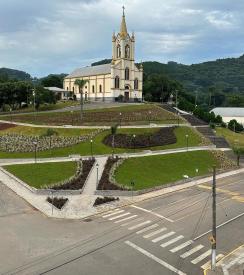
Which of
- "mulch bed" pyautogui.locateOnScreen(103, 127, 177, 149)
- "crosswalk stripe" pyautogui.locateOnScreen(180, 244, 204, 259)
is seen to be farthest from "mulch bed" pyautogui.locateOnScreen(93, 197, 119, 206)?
"mulch bed" pyautogui.locateOnScreen(103, 127, 177, 149)

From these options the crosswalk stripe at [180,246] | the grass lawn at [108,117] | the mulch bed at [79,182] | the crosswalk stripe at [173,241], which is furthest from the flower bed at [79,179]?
the grass lawn at [108,117]

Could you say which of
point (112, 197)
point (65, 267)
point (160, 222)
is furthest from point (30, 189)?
point (65, 267)

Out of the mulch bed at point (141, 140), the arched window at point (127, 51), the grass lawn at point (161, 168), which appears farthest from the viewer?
the arched window at point (127, 51)

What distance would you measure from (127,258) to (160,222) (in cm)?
864

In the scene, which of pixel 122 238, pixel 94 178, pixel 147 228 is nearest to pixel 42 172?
pixel 94 178

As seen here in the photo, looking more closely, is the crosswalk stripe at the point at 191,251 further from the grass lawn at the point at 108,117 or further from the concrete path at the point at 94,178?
the grass lawn at the point at 108,117

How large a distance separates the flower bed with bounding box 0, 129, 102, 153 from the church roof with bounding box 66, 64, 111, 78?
55235 mm

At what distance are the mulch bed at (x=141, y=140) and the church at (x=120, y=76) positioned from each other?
154ft

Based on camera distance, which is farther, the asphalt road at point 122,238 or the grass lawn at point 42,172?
the grass lawn at point 42,172

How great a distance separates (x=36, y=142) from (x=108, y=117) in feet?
85.8

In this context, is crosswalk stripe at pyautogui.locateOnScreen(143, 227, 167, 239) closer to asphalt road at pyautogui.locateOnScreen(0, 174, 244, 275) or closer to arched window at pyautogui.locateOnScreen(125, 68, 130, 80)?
asphalt road at pyautogui.locateOnScreen(0, 174, 244, 275)

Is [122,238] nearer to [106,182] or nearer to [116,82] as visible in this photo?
[106,182]

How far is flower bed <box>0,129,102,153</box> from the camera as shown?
67500mm

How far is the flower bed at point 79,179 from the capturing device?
45781mm
